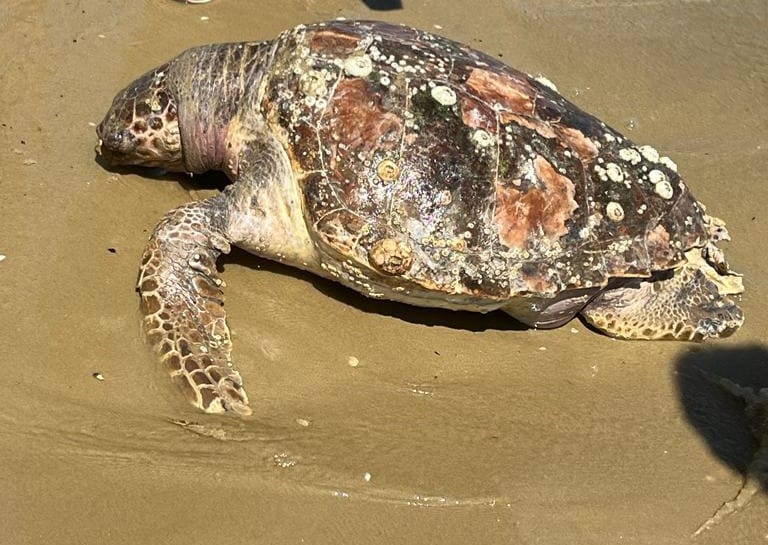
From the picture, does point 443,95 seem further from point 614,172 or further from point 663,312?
point 663,312

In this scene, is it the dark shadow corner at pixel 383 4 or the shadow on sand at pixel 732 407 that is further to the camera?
the dark shadow corner at pixel 383 4

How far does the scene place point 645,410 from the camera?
3.61 meters

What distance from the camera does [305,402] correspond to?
325 cm

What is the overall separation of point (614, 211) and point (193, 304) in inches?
82.7

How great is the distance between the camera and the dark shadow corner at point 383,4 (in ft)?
19.9

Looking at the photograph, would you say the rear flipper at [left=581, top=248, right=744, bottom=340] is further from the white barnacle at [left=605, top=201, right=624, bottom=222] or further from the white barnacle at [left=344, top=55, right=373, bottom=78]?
the white barnacle at [left=344, top=55, right=373, bottom=78]

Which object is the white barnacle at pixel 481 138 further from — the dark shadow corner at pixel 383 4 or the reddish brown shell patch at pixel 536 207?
the dark shadow corner at pixel 383 4

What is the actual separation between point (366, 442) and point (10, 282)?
1.78 meters

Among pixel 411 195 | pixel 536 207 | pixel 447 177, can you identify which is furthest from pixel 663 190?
pixel 411 195

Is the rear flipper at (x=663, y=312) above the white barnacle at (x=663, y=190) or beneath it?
beneath

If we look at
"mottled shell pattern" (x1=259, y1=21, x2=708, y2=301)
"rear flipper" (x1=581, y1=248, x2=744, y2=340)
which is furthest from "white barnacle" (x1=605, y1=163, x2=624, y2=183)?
"rear flipper" (x1=581, y1=248, x2=744, y2=340)

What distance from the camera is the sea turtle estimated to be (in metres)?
3.51

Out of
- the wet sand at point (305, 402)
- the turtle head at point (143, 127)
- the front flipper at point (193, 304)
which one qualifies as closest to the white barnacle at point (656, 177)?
the wet sand at point (305, 402)

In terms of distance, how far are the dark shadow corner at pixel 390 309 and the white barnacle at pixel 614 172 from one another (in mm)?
901
